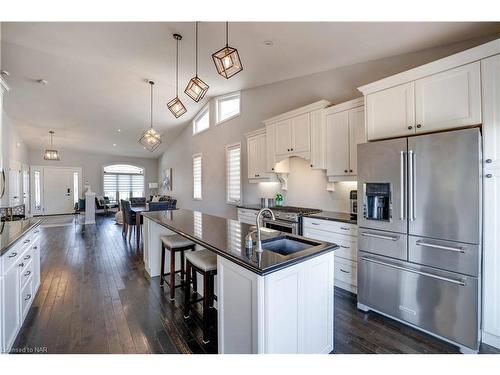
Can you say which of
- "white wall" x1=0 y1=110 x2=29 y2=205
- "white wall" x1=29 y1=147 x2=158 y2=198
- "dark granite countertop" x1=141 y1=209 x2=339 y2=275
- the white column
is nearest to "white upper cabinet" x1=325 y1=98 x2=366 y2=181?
"dark granite countertop" x1=141 y1=209 x2=339 y2=275

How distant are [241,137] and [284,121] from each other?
175cm

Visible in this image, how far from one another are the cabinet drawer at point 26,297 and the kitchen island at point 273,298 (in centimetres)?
192

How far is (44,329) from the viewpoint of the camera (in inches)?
82.1

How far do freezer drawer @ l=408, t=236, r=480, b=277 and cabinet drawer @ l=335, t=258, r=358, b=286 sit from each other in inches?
29.4

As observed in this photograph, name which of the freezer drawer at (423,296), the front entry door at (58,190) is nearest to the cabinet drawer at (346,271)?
the freezer drawer at (423,296)

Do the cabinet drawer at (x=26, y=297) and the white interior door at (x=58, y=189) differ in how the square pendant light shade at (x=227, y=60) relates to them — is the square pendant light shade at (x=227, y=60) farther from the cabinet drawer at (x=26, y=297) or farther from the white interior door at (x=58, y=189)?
the white interior door at (x=58, y=189)

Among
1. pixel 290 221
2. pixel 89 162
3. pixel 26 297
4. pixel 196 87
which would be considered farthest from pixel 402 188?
pixel 89 162

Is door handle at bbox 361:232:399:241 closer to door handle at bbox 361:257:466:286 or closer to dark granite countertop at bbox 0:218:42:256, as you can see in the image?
door handle at bbox 361:257:466:286

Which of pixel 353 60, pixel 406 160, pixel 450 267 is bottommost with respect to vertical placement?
pixel 450 267

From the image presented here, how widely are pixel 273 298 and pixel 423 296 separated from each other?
1.59 metres

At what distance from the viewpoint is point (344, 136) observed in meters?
3.01

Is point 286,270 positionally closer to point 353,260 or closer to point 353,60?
point 353,260

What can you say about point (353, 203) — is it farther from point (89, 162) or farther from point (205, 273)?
point (89, 162)
